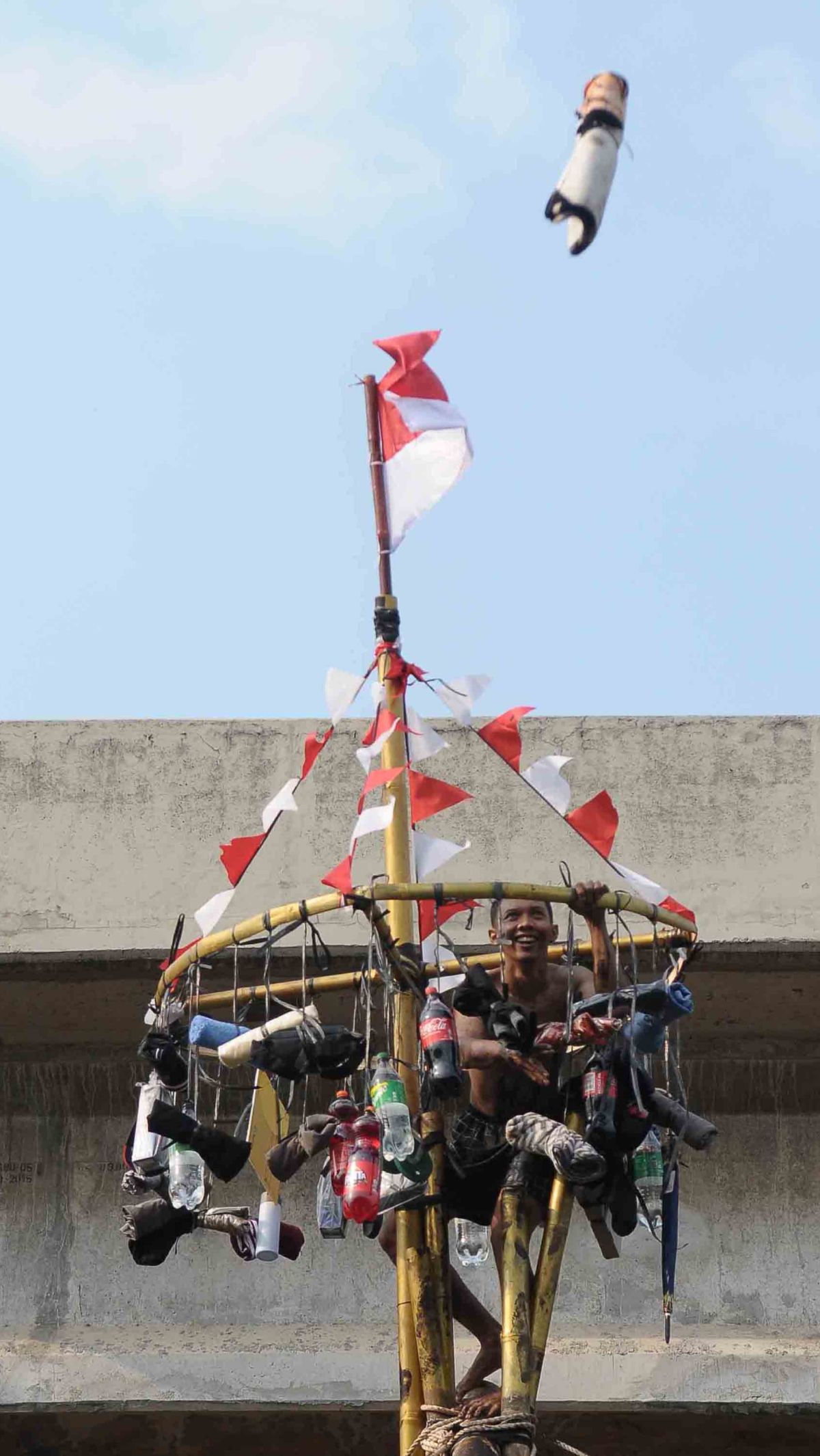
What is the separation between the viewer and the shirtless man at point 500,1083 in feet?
19.7

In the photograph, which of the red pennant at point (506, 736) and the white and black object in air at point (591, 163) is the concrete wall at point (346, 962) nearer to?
the red pennant at point (506, 736)

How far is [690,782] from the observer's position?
27.0ft

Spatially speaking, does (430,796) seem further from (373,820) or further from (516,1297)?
(516,1297)

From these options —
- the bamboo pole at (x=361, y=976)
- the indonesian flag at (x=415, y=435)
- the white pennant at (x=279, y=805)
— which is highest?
the indonesian flag at (x=415, y=435)

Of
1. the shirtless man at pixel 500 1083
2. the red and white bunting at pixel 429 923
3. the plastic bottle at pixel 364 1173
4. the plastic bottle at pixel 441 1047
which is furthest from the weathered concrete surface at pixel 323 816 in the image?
the plastic bottle at pixel 364 1173

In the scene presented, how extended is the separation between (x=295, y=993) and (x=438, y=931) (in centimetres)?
89

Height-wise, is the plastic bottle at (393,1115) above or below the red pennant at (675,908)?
below

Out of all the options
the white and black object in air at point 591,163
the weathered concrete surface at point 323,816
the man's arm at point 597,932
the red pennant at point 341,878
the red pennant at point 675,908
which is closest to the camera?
the white and black object in air at point 591,163

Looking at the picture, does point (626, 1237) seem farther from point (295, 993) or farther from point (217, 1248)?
point (295, 993)

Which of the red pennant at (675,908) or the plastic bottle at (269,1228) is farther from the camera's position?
the red pennant at (675,908)

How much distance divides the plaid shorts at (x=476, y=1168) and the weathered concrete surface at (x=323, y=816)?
1.99 m

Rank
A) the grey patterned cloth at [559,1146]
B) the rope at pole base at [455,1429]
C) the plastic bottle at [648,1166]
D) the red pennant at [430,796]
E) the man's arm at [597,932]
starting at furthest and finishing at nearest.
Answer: the red pennant at [430,796] < the plastic bottle at [648,1166] < the man's arm at [597,932] < the grey patterned cloth at [559,1146] < the rope at pole base at [455,1429]

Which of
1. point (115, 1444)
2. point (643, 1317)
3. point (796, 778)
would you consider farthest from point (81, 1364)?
point (796, 778)

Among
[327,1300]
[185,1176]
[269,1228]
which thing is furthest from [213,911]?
[327,1300]
